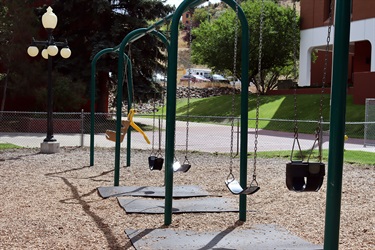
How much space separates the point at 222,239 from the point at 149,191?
299 cm

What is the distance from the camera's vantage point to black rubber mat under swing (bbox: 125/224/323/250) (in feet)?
16.7

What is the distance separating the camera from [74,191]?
8.38 meters

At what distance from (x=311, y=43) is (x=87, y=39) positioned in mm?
16358

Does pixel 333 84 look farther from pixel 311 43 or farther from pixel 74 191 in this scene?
pixel 311 43

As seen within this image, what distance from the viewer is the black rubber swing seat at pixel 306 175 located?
13.8 feet

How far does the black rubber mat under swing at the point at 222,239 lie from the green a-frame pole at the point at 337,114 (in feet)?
5.07

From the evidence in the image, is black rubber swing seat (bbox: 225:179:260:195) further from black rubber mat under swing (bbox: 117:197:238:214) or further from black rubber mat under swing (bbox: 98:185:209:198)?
black rubber mat under swing (bbox: 98:185:209:198)

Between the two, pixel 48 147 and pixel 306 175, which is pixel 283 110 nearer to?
pixel 48 147

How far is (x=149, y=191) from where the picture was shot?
820 cm

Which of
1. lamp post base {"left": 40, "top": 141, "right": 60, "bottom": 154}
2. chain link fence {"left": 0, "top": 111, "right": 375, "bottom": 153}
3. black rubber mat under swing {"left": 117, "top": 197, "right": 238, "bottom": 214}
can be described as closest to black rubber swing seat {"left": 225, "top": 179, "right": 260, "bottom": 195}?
black rubber mat under swing {"left": 117, "top": 197, "right": 238, "bottom": 214}

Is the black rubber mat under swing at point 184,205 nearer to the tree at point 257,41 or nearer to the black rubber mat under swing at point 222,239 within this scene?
the black rubber mat under swing at point 222,239

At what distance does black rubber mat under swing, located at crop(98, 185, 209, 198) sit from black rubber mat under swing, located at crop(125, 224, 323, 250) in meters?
2.18

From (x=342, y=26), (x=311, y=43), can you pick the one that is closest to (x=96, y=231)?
(x=342, y=26)

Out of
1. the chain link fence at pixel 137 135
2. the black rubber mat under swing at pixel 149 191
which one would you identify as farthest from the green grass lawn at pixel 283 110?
the black rubber mat under swing at pixel 149 191
